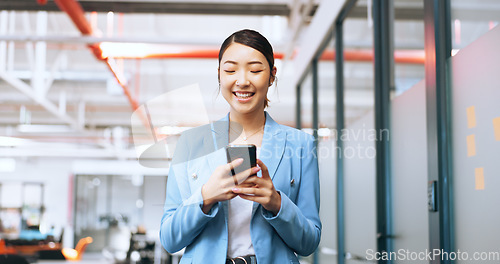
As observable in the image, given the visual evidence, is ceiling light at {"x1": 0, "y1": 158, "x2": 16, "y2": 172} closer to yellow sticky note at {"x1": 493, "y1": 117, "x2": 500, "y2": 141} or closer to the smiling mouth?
yellow sticky note at {"x1": 493, "y1": 117, "x2": 500, "y2": 141}

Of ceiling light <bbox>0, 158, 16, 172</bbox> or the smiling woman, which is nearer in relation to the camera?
the smiling woman

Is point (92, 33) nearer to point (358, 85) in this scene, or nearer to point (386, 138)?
point (358, 85)

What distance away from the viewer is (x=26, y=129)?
43.7ft

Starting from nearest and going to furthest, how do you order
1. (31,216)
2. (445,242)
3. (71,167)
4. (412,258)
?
(445,242) < (412,258) < (31,216) < (71,167)

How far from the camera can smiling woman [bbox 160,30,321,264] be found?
109 centimetres

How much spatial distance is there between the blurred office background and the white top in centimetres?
19

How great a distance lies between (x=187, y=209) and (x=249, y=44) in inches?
14.0

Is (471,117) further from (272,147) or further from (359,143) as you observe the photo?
(359,143)

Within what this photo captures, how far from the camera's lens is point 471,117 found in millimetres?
1840

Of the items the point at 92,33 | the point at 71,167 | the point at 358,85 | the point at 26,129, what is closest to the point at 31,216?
the point at 71,167

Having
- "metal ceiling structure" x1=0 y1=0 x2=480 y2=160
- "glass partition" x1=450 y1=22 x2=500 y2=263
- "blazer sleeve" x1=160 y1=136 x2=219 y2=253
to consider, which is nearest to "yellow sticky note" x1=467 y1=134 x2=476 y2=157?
"glass partition" x1=450 y1=22 x2=500 y2=263

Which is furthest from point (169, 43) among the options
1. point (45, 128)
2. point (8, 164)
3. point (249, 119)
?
point (8, 164)

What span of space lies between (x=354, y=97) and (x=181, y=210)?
2682 mm

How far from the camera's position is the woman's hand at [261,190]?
3.31ft
